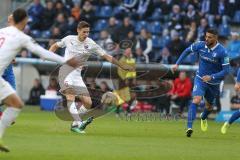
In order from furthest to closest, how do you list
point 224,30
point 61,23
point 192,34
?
point 61,23 < point 224,30 < point 192,34

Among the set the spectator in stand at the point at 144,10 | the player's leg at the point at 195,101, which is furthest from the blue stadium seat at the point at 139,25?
the player's leg at the point at 195,101

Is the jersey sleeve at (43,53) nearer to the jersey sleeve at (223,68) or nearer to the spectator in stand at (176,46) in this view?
the jersey sleeve at (223,68)

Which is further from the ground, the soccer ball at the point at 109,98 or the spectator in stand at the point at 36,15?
the spectator in stand at the point at 36,15

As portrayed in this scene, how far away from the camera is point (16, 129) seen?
1725cm

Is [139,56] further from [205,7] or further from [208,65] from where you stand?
[208,65]

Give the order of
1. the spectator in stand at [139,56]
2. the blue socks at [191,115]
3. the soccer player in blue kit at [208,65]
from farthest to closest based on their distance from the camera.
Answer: the spectator in stand at [139,56] < the soccer player in blue kit at [208,65] < the blue socks at [191,115]

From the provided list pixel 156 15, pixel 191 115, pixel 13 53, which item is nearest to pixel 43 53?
pixel 13 53

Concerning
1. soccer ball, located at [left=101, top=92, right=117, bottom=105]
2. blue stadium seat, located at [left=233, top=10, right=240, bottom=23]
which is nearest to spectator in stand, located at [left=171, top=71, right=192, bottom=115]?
soccer ball, located at [left=101, top=92, right=117, bottom=105]

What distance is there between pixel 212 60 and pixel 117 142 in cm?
400

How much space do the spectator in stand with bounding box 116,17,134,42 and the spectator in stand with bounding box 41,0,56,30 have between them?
12.3ft

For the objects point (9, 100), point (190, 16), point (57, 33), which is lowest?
point (57, 33)

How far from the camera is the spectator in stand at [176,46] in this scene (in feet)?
86.4

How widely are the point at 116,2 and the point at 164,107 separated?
22.7 feet

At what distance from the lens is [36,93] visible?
89.9ft
